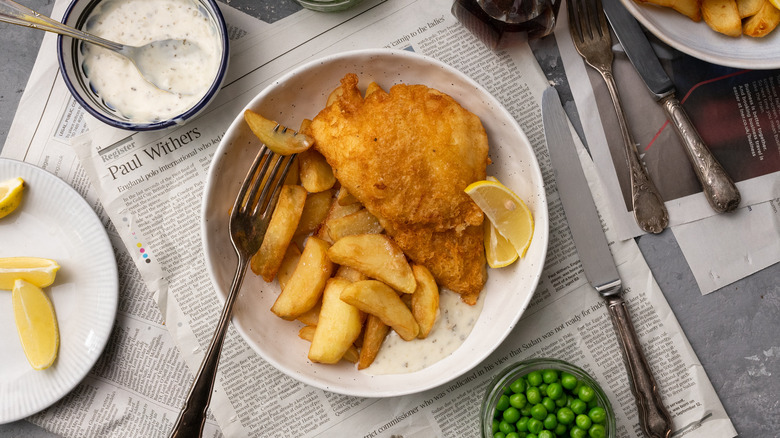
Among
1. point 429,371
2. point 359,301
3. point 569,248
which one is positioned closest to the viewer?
point 359,301

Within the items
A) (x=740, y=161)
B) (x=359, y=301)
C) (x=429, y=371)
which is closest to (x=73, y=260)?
(x=359, y=301)

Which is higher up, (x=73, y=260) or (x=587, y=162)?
(x=587, y=162)

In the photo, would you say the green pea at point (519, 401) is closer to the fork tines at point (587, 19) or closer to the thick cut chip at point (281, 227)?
the thick cut chip at point (281, 227)

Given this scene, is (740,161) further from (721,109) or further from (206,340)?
(206,340)

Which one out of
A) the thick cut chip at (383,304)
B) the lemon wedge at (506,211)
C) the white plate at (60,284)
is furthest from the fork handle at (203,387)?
the lemon wedge at (506,211)

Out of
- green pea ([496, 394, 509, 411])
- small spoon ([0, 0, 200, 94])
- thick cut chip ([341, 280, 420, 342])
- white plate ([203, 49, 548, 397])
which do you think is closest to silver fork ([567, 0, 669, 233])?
white plate ([203, 49, 548, 397])

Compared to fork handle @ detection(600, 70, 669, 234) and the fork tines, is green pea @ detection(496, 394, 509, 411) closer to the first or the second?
fork handle @ detection(600, 70, 669, 234)

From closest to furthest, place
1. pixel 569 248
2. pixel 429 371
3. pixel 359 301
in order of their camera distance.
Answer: pixel 359 301 → pixel 429 371 → pixel 569 248

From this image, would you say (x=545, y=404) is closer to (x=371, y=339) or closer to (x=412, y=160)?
(x=371, y=339)

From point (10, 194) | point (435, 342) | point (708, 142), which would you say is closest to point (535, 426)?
point (435, 342)
